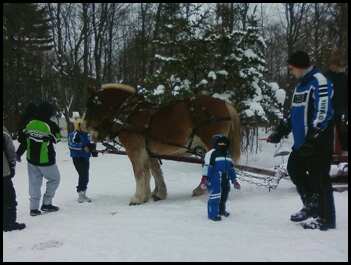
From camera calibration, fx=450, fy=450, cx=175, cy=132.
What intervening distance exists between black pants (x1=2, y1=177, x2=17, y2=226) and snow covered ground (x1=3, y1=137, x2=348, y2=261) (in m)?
0.27

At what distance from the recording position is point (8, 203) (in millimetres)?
6125

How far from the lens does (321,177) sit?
4.99 meters

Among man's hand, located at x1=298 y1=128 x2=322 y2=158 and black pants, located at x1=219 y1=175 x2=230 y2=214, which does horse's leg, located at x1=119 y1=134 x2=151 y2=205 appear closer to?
black pants, located at x1=219 y1=175 x2=230 y2=214

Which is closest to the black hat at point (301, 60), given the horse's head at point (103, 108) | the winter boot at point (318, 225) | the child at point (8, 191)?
the winter boot at point (318, 225)

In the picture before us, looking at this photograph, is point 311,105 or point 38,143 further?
point 38,143

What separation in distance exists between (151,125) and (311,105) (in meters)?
3.30

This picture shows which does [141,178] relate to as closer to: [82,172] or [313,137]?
[82,172]

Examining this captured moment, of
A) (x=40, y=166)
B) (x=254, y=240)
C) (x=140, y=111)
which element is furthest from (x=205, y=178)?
(x=40, y=166)

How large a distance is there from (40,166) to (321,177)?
438cm

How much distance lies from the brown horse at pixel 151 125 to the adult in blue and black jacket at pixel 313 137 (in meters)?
2.61

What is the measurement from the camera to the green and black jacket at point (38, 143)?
7.14 meters

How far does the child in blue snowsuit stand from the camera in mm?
5910

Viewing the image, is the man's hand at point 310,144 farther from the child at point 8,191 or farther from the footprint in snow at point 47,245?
the child at point 8,191

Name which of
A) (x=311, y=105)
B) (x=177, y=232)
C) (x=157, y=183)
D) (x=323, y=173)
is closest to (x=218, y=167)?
(x=177, y=232)
